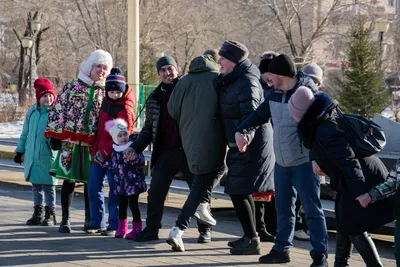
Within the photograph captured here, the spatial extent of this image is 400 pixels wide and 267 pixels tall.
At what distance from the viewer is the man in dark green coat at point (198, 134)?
769cm

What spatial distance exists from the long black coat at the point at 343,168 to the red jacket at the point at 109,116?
2664 millimetres

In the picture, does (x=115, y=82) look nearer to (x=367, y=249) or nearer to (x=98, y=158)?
(x=98, y=158)

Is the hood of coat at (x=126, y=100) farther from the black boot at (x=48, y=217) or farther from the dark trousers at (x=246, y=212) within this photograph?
the dark trousers at (x=246, y=212)

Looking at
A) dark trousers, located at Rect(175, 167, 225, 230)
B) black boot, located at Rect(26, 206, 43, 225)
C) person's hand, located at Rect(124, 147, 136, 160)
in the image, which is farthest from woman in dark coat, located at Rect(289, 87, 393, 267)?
black boot, located at Rect(26, 206, 43, 225)

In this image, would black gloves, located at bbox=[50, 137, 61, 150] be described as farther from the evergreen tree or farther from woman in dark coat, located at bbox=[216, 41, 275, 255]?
the evergreen tree

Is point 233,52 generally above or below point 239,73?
above

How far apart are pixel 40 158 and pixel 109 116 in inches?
46.5

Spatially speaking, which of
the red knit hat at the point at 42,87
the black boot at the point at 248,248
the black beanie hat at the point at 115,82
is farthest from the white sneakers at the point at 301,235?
the red knit hat at the point at 42,87

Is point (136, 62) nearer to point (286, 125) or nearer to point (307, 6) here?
point (286, 125)

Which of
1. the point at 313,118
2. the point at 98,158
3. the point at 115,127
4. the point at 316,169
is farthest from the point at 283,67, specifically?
the point at 98,158

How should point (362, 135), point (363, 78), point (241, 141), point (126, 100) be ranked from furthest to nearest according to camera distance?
point (363, 78) → point (126, 100) → point (241, 141) → point (362, 135)

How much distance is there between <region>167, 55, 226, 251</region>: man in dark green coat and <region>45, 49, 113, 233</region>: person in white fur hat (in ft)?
4.13

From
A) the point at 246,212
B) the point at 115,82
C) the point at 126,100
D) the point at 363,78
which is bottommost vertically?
the point at 246,212

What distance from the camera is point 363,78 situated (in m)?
27.7
